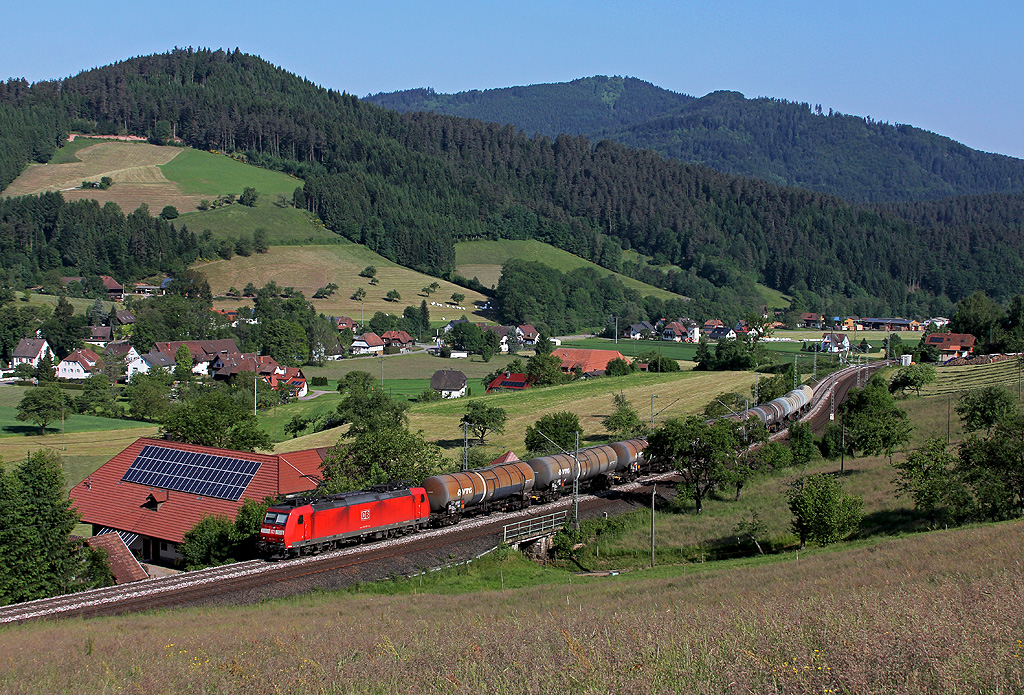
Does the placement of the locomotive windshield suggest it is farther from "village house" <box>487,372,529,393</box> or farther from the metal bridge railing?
"village house" <box>487,372,529,393</box>

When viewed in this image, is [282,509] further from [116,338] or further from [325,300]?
[325,300]

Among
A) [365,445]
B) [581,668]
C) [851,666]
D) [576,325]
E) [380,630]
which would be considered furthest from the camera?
[576,325]

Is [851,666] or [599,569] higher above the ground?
[851,666]

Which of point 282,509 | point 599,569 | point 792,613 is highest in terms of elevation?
point 792,613

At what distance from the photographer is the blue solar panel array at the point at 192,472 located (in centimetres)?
4541

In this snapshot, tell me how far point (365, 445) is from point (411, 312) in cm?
12626

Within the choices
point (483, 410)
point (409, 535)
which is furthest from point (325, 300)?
point (409, 535)

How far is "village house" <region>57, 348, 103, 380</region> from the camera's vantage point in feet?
400

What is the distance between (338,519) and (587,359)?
317 feet

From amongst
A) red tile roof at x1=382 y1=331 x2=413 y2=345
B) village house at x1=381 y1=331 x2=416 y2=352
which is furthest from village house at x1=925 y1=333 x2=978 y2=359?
red tile roof at x1=382 y1=331 x2=413 y2=345

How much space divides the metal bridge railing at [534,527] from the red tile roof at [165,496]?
12362 mm

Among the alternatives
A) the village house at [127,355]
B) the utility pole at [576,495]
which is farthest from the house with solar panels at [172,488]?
the village house at [127,355]

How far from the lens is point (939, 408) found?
250 ft

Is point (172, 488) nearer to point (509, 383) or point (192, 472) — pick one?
point (192, 472)
